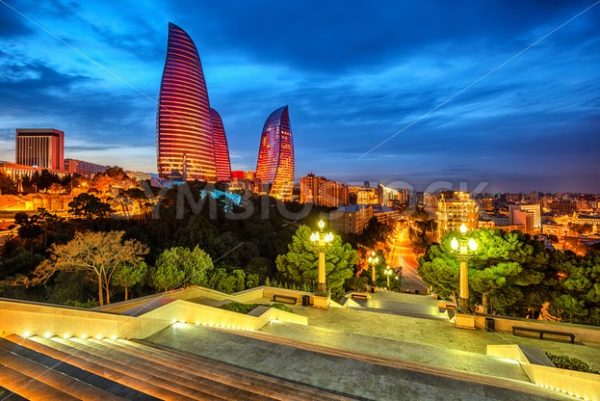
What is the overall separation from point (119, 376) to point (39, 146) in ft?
410

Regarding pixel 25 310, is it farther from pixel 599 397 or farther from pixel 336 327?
pixel 599 397

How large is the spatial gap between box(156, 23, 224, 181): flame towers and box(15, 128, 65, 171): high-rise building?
49995mm

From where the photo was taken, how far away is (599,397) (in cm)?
503

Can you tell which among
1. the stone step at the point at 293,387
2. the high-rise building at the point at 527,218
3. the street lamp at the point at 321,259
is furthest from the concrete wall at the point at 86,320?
the high-rise building at the point at 527,218

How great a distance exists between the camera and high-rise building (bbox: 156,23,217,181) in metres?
71.8

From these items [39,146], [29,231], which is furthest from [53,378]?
[39,146]

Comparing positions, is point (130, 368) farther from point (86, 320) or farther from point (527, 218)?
point (527, 218)

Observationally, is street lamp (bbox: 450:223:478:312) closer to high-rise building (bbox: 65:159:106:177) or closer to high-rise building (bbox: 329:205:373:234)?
high-rise building (bbox: 329:205:373:234)

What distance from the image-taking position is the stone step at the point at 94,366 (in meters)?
3.68

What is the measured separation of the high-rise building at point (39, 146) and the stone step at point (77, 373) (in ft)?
381

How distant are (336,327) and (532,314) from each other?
8.96 meters

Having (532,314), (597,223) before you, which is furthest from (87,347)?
(597,223)

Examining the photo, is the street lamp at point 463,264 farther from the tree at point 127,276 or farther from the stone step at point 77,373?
the tree at point 127,276

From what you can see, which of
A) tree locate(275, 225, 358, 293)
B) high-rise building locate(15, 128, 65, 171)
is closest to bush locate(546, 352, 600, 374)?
tree locate(275, 225, 358, 293)
